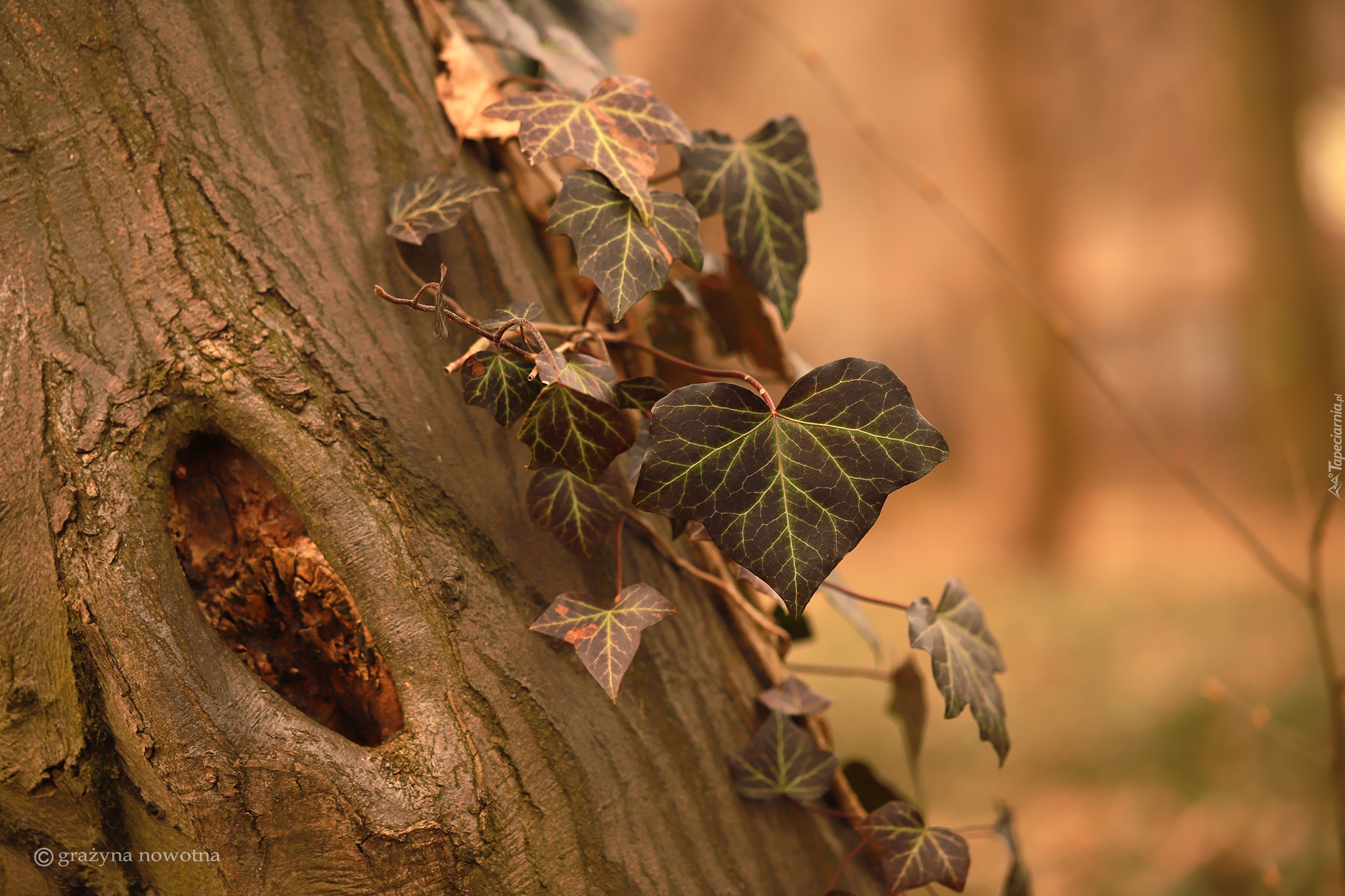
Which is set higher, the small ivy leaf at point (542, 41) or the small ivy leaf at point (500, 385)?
the small ivy leaf at point (542, 41)

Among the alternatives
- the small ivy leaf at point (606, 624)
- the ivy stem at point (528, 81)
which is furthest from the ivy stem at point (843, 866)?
the ivy stem at point (528, 81)

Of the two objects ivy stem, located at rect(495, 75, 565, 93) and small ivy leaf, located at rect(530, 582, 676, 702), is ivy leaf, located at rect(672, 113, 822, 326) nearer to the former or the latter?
ivy stem, located at rect(495, 75, 565, 93)

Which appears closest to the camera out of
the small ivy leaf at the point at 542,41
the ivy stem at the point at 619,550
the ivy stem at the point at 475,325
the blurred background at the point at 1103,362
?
the ivy stem at the point at 475,325

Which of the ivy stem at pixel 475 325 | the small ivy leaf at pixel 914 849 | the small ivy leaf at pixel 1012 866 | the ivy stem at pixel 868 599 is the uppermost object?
the ivy stem at pixel 475 325

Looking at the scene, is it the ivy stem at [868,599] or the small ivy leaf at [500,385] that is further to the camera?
the ivy stem at [868,599]

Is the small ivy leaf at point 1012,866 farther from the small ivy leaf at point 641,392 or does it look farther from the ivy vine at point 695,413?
the small ivy leaf at point 641,392

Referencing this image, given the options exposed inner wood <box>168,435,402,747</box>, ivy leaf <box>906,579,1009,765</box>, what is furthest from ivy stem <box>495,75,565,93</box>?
ivy leaf <box>906,579,1009,765</box>

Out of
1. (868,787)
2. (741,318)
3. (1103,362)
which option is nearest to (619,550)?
(741,318)

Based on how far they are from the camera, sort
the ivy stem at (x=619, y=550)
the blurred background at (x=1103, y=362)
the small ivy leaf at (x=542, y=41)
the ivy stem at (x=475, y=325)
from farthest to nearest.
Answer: the blurred background at (x=1103, y=362), the small ivy leaf at (x=542, y=41), the ivy stem at (x=619, y=550), the ivy stem at (x=475, y=325)
